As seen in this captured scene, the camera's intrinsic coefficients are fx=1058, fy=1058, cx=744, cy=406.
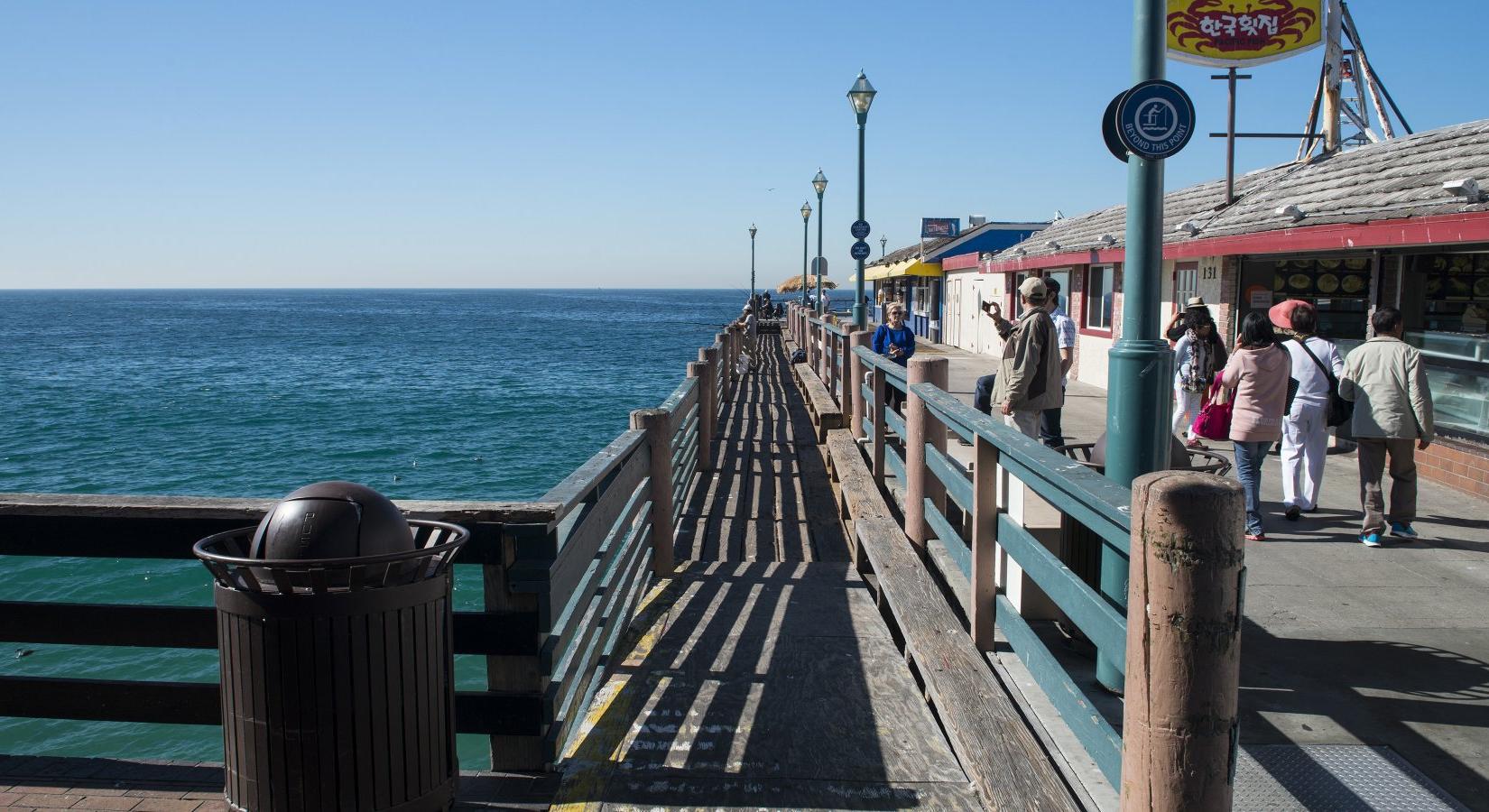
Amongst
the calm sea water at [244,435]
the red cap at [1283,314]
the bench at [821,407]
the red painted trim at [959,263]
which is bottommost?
the calm sea water at [244,435]

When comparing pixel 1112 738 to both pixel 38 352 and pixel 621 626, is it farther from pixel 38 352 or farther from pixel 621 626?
pixel 38 352

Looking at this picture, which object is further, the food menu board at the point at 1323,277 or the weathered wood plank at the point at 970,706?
the food menu board at the point at 1323,277

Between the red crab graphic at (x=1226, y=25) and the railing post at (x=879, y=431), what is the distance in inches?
352

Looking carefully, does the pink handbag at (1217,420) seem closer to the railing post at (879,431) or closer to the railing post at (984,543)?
the railing post at (879,431)

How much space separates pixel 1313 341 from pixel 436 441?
25761 mm

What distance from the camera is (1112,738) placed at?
2.70 metres

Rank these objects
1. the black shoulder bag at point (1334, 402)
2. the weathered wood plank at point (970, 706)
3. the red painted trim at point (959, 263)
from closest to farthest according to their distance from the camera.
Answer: the weathered wood plank at point (970, 706) < the black shoulder bag at point (1334, 402) < the red painted trim at point (959, 263)

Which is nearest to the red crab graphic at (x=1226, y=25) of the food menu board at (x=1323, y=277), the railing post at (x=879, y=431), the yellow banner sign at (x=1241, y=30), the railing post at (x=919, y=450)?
the yellow banner sign at (x=1241, y=30)

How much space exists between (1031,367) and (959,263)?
22.7m

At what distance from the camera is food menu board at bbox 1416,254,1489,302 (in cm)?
1005

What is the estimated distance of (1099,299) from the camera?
19234 millimetres

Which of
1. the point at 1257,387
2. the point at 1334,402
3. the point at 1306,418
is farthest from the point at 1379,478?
the point at 1257,387

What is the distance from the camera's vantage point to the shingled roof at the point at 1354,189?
9617 mm

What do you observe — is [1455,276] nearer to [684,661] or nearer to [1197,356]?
[1197,356]
